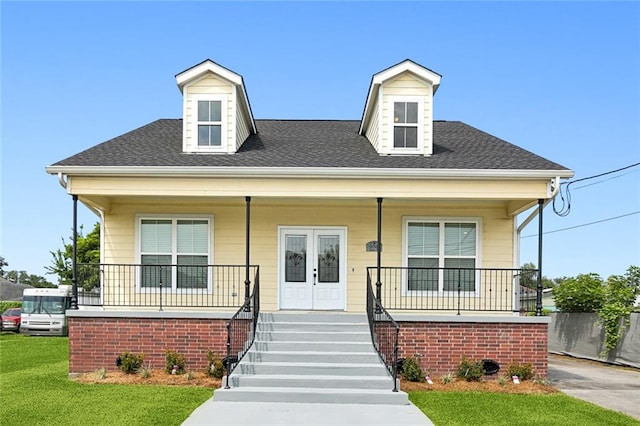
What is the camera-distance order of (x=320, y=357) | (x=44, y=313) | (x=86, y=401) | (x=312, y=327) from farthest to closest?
(x=44, y=313) < (x=312, y=327) < (x=320, y=357) < (x=86, y=401)

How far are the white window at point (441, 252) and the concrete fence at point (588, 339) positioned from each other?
5.49 m

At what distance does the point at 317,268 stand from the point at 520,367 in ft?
16.1

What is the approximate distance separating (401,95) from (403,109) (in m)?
0.33

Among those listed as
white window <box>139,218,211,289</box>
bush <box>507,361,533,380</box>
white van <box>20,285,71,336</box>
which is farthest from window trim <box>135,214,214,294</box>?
white van <box>20,285,71,336</box>

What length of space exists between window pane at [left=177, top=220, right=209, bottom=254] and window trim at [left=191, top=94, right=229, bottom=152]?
1741mm

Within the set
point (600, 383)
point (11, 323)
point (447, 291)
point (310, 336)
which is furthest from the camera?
→ point (11, 323)

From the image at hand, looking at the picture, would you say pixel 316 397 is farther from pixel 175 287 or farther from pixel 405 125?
pixel 405 125

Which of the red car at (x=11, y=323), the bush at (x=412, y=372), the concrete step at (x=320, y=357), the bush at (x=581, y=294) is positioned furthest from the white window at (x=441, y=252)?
the red car at (x=11, y=323)

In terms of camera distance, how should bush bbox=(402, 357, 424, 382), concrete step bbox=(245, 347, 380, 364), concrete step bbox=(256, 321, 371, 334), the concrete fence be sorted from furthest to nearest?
the concrete fence
concrete step bbox=(256, 321, 371, 334)
bush bbox=(402, 357, 424, 382)
concrete step bbox=(245, 347, 380, 364)

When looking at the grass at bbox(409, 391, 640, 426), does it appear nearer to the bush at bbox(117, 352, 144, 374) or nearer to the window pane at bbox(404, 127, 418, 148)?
the bush at bbox(117, 352, 144, 374)

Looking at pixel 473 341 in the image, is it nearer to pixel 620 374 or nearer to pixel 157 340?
pixel 620 374

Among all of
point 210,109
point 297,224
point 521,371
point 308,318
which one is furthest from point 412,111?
point 521,371

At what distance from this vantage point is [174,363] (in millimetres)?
11023

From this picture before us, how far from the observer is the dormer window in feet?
44.0
